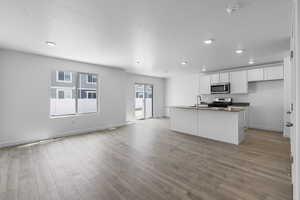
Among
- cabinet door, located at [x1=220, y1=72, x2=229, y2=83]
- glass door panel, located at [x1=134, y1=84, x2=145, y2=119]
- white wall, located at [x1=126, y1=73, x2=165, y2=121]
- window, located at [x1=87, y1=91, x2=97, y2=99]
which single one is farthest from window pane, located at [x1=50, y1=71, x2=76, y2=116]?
cabinet door, located at [x1=220, y1=72, x2=229, y2=83]

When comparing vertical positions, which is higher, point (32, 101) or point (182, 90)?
point (182, 90)

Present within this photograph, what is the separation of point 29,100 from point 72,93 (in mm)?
1231

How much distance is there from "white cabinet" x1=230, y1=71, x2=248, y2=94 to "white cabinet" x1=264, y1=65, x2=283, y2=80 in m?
0.62

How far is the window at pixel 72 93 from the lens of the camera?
4352 millimetres

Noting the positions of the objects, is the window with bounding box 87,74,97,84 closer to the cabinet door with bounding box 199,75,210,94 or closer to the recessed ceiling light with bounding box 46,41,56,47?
the recessed ceiling light with bounding box 46,41,56,47

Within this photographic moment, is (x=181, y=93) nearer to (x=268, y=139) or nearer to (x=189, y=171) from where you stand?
(x=268, y=139)

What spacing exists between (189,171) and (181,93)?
6151 mm

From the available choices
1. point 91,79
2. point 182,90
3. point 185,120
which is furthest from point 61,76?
point 182,90

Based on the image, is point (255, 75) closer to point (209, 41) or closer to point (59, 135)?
point (209, 41)

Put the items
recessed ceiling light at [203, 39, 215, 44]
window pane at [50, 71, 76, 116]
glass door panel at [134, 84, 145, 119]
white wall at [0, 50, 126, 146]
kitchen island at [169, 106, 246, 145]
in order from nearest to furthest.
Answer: recessed ceiling light at [203, 39, 215, 44], white wall at [0, 50, 126, 146], kitchen island at [169, 106, 246, 145], window pane at [50, 71, 76, 116], glass door panel at [134, 84, 145, 119]

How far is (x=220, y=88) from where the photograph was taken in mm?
5773

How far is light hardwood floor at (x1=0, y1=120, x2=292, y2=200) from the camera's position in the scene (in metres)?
1.72

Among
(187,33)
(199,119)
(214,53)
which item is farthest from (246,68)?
(187,33)

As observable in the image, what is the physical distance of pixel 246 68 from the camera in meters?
5.48
